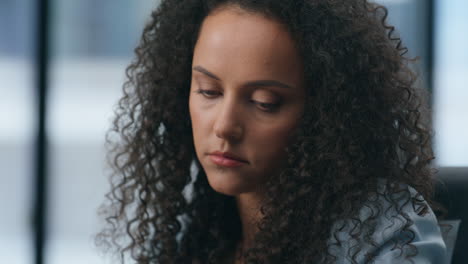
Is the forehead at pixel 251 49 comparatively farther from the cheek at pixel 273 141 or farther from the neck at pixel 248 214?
the neck at pixel 248 214

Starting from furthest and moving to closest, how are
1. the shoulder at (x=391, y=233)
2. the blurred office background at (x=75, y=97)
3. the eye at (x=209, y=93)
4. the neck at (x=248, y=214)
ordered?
the blurred office background at (x=75, y=97) → the neck at (x=248, y=214) → the eye at (x=209, y=93) → the shoulder at (x=391, y=233)

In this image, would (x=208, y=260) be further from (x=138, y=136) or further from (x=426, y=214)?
(x=426, y=214)

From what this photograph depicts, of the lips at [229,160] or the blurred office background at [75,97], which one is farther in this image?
the blurred office background at [75,97]

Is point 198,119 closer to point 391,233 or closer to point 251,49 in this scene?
point 251,49

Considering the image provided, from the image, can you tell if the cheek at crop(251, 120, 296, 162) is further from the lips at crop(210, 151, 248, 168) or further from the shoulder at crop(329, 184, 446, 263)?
the shoulder at crop(329, 184, 446, 263)

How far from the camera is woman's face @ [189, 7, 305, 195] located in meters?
0.93

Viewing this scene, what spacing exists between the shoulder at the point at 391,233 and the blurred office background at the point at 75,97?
1851 millimetres

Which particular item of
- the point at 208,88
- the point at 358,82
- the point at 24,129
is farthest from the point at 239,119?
the point at 24,129

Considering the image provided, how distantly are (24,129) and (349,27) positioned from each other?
2.10 metres

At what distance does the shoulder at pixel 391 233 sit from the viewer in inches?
34.9

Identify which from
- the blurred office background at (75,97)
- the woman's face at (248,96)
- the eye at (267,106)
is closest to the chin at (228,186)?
the woman's face at (248,96)

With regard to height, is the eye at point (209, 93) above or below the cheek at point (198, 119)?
above

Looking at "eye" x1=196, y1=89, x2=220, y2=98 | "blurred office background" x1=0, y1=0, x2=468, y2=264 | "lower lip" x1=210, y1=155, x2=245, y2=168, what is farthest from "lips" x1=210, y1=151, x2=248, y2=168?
"blurred office background" x1=0, y1=0, x2=468, y2=264

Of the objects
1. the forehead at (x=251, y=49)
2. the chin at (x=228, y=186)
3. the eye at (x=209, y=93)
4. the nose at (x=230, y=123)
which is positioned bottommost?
the chin at (x=228, y=186)
